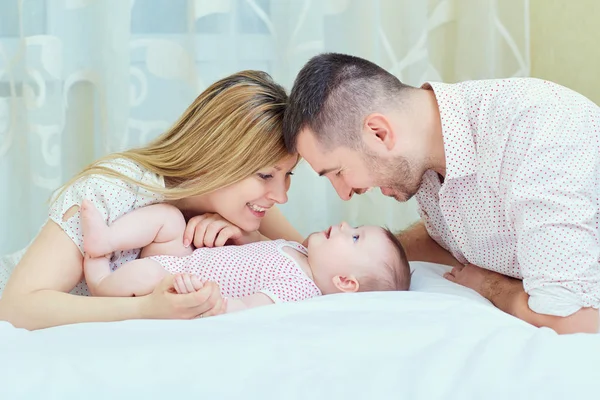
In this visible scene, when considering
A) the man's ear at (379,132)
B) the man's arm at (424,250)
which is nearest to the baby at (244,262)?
the man's ear at (379,132)

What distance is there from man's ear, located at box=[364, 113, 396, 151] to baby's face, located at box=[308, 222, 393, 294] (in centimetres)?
21

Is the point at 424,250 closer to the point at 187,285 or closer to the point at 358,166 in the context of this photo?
the point at 358,166

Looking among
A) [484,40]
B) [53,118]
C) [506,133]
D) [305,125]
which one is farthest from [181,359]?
[484,40]

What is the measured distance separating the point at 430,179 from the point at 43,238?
87 centimetres

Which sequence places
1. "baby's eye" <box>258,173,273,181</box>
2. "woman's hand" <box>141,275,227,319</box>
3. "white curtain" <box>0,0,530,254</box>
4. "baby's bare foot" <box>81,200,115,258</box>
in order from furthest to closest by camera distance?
1. "white curtain" <box>0,0,530,254</box>
2. "baby's eye" <box>258,173,273,181</box>
3. "baby's bare foot" <box>81,200,115,258</box>
4. "woman's hand" <box>141,275,227,319</box>

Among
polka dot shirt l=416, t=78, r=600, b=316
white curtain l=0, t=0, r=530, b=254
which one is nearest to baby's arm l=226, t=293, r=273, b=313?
polka dot shirt l=416, t=78, r=600, b=316

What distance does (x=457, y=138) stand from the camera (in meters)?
1.64

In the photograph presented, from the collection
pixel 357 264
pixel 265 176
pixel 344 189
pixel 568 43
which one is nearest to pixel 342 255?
pixel 357 264

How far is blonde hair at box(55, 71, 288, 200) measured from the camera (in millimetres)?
1745

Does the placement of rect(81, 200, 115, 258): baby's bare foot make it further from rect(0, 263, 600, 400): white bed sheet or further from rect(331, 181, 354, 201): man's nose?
rect(331, 181, 354, 201): man's nose

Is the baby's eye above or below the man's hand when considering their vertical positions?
above

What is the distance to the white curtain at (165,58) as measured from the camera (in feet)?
7.50

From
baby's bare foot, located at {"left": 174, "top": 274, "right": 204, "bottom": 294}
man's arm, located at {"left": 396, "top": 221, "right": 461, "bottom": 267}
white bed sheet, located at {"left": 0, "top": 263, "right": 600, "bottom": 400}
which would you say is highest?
white bed sheet, located at {"left": 0, "top": 263, "right": 600, "bottom": 400}

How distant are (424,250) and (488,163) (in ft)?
1.74
